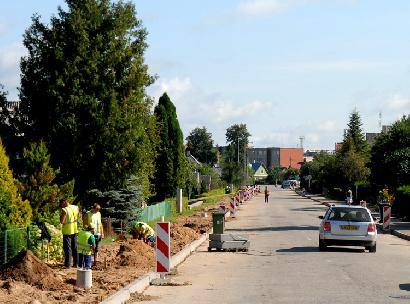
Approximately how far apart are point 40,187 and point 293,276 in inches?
437

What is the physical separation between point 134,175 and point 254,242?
7.25 m

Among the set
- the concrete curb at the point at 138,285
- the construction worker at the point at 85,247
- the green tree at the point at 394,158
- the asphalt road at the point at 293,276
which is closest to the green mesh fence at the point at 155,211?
the green tree at the point at 394,158

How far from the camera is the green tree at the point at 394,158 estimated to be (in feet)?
148

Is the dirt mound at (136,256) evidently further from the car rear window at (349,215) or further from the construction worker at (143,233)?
the car rear window at (349,215)

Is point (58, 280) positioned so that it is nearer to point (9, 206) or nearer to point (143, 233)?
point (9, 206)

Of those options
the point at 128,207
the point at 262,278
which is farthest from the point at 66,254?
the point at 128,207

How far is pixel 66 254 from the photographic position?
59.2 ft

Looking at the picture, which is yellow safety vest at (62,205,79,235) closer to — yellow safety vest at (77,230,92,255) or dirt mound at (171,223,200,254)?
yellow safety vest at (77,230,92,255)

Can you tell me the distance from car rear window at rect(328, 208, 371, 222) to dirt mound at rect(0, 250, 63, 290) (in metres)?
12.3

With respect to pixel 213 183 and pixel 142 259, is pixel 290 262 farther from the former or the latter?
pixel 213 183

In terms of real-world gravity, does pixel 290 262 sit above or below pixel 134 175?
below

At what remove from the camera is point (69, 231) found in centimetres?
1820

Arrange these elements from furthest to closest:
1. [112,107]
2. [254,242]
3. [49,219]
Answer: [112,107]
[254,242]
[49,219]

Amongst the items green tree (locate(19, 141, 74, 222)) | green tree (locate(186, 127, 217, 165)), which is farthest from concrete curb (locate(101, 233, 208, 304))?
green tree (locate(186, 127, 217, 165))
